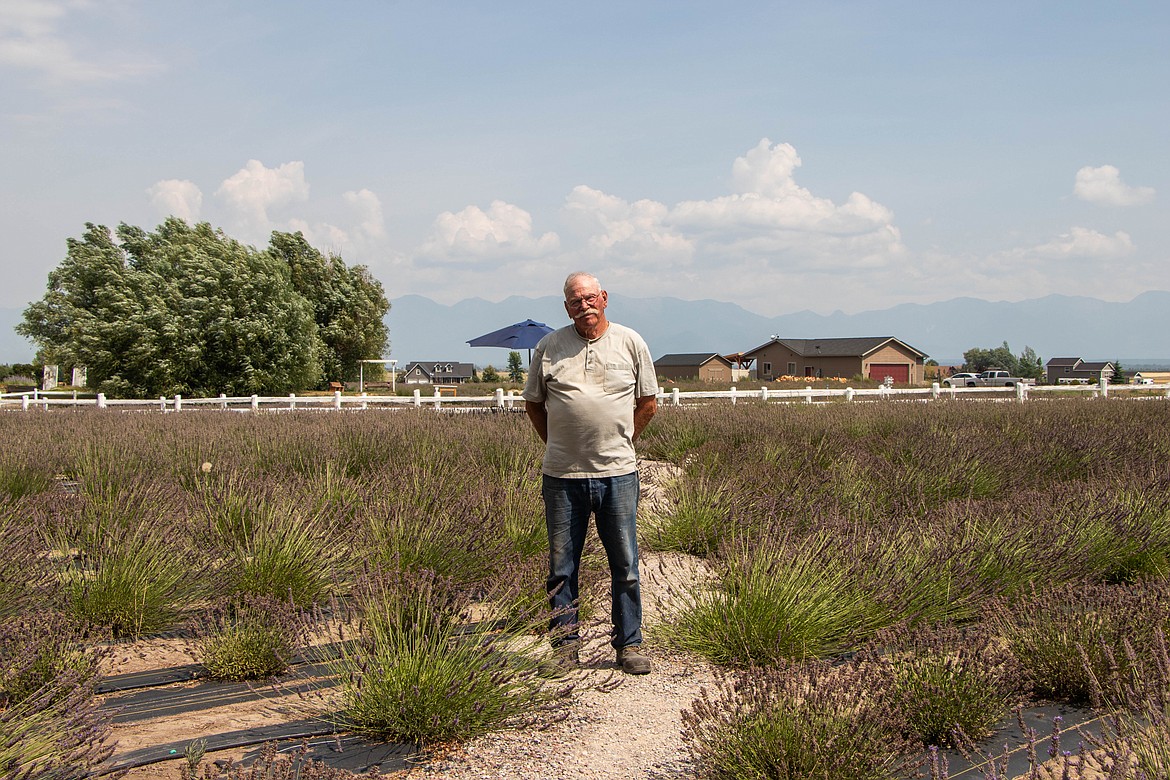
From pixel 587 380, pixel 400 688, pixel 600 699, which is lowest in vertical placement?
pixel 600 699

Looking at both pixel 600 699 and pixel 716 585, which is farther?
pixel 716 585

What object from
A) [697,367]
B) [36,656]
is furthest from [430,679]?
[697,367]

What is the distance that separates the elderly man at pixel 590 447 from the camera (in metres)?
4.07

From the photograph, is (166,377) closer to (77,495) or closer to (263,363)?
(263,363)

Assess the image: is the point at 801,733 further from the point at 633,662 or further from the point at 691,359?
the point at 691,359

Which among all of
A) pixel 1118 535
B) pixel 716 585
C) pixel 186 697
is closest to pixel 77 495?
pixel 186 697

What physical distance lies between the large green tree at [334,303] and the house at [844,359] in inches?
1369

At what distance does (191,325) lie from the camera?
32.7m

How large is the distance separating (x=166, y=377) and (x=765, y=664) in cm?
3253

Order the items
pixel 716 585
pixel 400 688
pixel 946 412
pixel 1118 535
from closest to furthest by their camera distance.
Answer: pixel 400 688 < pixel 716 585 < pixel 1118 535 < pixel 946 412

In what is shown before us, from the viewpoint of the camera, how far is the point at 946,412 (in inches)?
547

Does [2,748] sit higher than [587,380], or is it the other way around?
[587,380]

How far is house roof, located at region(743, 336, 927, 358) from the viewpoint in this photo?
66.8 metres

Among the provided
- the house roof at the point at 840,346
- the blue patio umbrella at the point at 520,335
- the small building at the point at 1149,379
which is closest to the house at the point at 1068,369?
the small building at the point at 1149,379
